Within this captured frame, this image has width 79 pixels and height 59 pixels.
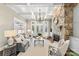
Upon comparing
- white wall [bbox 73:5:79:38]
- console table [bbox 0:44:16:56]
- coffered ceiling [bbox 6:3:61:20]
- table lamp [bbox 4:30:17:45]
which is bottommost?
console table [bbox 0:44:16:56]

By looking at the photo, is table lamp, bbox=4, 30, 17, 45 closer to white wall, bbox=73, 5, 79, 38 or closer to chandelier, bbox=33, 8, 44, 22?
chandelier, bbox=33, 8, 44, 22

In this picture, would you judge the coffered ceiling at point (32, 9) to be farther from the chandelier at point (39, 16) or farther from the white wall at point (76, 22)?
the white wall at point (76, 22)

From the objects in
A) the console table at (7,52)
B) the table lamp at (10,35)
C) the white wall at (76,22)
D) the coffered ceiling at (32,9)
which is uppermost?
the coffered ceiling at (32,9)

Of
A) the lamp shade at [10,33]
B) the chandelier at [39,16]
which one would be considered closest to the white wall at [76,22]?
the chandelier at [39,16]

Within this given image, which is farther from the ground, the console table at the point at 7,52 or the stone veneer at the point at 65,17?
the stone veneer at the point at 65,17

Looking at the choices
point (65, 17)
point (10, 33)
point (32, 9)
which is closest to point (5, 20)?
point (10, 33)

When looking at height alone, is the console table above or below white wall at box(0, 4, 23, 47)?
below

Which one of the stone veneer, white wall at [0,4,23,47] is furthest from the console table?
the stone veneer

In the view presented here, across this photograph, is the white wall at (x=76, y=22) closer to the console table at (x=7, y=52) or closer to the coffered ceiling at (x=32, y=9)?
the coffered ceiling at (x=32, y=9)

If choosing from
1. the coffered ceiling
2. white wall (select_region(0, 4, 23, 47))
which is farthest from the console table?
the coffered ceiling

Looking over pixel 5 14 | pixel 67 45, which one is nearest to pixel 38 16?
pixel 5 14

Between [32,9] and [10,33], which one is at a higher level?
[32,9]

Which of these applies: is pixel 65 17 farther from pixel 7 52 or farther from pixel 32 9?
pixel 7 52

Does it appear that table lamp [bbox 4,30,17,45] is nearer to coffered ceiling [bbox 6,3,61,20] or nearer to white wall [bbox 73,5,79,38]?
coffered ceiling [bbox 6,3,61,20]
